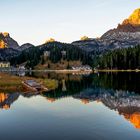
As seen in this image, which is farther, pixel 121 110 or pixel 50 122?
pixel 121 110

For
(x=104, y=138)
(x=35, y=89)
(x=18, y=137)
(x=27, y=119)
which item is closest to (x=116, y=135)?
(x=104, y=138)

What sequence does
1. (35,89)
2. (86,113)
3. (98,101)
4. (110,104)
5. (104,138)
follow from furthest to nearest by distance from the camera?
1. (35,89)
2. (98,101)
3. (110,104)
4. (86,113)
5. (104,138)

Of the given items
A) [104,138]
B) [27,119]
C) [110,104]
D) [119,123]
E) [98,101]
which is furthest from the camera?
[98,101]

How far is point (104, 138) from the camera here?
49.8 meters

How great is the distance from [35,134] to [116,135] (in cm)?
1308

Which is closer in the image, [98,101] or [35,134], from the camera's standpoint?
[35,134]

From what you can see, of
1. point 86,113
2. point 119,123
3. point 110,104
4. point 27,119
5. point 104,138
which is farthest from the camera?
point 110,104

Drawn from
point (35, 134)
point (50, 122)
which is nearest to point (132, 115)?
point (50, 122)

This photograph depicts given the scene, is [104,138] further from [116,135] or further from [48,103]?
[48,103]

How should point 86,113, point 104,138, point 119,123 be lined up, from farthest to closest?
1. point 86,113
2. point 119,123
3. point 104,138

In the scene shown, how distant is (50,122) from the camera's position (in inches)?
2479

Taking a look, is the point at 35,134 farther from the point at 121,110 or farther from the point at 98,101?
the point at 98,101

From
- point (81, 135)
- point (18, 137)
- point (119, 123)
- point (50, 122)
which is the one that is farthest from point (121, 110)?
point (18, 137)

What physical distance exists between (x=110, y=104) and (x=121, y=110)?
11079 millimetres
